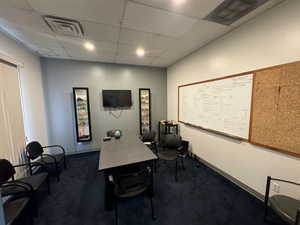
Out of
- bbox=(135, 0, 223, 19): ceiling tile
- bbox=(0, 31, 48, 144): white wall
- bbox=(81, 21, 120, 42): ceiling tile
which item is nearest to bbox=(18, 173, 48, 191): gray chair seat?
bbox=(0, 31, 48, 144): white wall

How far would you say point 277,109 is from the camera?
164cm

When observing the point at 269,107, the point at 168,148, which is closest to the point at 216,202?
the point at 168,148

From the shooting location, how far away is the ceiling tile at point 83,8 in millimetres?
1476

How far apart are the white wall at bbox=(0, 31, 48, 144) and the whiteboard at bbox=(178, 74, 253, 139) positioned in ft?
11.5

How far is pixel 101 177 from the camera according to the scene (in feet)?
8.65

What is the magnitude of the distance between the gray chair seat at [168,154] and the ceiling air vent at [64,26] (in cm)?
258

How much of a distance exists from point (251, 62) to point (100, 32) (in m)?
2.38

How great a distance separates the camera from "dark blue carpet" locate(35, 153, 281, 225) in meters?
1.66

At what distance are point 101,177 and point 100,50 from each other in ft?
8.79

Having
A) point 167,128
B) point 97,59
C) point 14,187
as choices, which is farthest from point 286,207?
point 97,59

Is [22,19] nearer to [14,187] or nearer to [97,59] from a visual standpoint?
[97,59]

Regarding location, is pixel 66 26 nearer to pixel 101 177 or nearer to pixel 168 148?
pixel 101 177

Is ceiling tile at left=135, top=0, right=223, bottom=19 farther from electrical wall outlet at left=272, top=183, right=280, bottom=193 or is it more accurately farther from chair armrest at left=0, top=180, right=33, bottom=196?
chair armrest at left=0, top=180, right=33, bottom=196

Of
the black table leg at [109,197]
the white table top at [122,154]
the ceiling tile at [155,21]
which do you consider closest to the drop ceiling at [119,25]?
the ceiling tile at [155,21]
